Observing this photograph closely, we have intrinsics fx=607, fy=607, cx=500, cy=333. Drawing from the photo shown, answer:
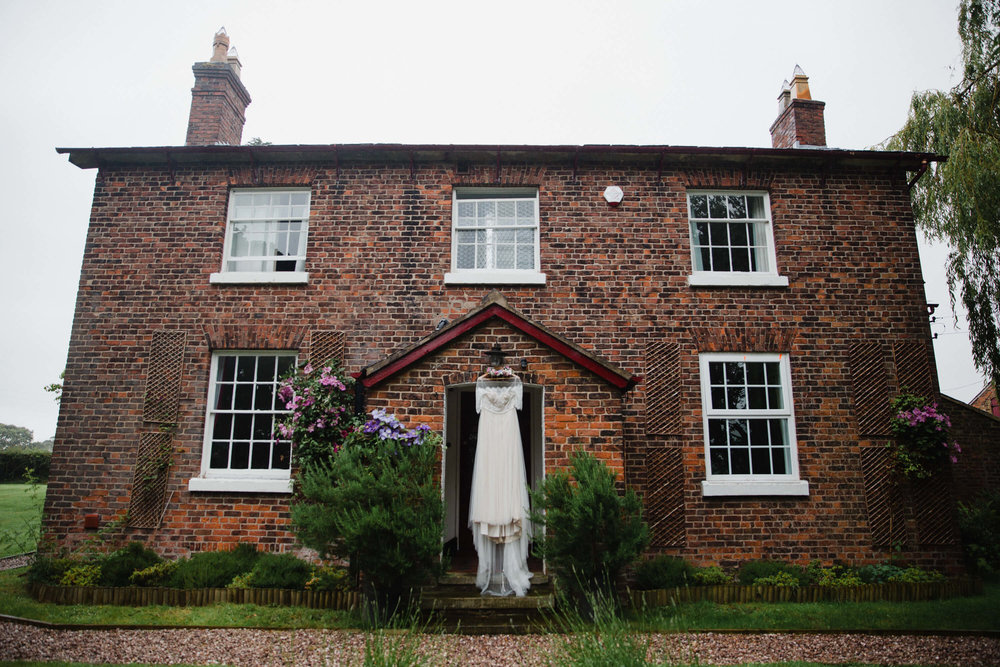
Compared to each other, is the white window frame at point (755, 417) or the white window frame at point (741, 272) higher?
the white window frame at point (741, 272)

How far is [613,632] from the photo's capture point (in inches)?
165

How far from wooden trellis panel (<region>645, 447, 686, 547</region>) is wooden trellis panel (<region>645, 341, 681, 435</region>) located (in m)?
0.37

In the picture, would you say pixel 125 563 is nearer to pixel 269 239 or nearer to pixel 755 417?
pixel 269 239

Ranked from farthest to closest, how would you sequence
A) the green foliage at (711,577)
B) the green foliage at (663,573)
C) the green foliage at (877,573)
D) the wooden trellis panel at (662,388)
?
1. the wooden trellis panel at (662,388)
2. the green foliage at (877,573)
3. the green foliage at (711,577)
4. the green foliage at (663,573)

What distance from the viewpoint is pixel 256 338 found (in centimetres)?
981

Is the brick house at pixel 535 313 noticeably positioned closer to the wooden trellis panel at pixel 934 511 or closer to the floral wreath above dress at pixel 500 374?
the wooden trellis panel at pixel 934 511

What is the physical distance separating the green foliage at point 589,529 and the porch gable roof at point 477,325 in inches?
51.7

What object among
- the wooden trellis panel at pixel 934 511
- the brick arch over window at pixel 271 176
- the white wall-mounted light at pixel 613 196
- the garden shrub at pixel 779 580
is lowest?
the garden shrub at pixel 779 580

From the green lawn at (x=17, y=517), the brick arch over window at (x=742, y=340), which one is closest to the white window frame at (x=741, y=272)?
the brick arch over window at (x=742, y=340)

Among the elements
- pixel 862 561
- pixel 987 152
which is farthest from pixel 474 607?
pixel 987 152

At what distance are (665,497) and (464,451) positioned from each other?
3.31m

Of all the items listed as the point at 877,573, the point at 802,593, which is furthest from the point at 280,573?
the point at 877,573

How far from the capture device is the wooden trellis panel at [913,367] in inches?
385

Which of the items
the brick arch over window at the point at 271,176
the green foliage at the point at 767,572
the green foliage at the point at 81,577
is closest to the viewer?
the green foliage at the point at 81,577
